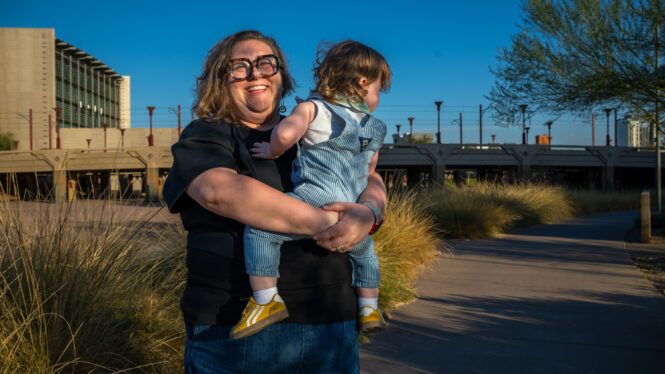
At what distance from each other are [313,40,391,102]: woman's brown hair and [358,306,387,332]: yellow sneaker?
828 millimetres

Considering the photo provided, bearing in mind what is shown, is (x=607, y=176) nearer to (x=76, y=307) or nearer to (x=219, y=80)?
(x=76, y=307)

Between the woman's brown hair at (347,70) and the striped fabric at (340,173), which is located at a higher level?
the woman's brown hair at (347,70)

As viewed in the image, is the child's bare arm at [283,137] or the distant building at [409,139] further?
the distant building at [409,139]

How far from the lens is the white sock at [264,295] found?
1671 millimetres

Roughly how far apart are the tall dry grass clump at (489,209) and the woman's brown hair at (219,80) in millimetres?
9447

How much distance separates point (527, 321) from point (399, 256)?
2248mm

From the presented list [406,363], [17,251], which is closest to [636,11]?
[406,363]

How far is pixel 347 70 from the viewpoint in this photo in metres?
2.18

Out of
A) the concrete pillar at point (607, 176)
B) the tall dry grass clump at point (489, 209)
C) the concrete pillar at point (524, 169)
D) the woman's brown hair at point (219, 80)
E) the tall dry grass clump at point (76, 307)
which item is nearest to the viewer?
the woman's brown hair at point (219, 80)

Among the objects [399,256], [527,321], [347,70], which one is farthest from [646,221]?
[347,70]

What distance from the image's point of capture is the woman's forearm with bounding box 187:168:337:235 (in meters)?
1.62

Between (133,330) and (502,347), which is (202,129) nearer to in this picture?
(133,330)

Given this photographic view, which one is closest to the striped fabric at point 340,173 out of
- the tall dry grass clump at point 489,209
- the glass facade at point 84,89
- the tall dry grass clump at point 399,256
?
the tall dry grass clump at point 399,256

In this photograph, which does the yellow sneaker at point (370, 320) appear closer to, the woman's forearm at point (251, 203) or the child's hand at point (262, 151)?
the woman's forearm at point (251, 203)
